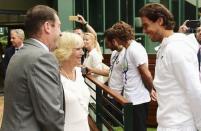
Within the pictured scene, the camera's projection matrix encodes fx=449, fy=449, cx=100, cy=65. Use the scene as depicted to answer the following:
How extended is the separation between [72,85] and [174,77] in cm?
83

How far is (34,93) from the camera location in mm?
2184

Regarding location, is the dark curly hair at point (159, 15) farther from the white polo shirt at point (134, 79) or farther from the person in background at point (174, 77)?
the white polo shirt at point (134, 79)

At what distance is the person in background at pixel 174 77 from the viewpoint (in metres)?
2.68

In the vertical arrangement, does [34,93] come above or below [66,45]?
below

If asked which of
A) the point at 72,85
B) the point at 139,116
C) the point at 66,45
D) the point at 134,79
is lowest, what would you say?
the point at 139,116

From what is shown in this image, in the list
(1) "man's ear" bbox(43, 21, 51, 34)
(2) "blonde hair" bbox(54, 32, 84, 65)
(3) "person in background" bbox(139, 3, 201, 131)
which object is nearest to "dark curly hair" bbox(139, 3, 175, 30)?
(3) "person in background" bbox(139, 3, 201, 131)

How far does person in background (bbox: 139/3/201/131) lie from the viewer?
268 cm

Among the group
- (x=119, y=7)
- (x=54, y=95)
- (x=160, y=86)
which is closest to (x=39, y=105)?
(x=54, y=95)

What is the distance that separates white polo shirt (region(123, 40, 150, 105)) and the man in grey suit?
2431 millimetres

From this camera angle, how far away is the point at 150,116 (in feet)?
24.7

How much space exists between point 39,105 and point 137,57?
2.54m

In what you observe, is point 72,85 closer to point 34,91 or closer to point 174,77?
point 174,77

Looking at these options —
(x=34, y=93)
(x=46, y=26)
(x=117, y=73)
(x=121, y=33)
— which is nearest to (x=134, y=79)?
(x=117, y=73)

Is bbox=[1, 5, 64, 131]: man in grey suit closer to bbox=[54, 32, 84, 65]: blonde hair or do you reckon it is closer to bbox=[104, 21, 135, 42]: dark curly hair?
bbox=[54, 32, 84, 65]: blonde hair
